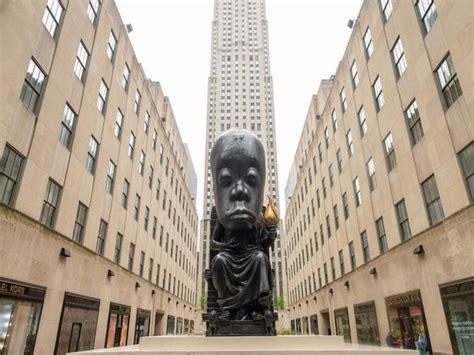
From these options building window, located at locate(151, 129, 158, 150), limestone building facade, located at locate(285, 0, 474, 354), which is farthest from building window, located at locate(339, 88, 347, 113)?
building window, located at locate(151, 129, 158, 150)

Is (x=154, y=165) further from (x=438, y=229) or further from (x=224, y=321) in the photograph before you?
(x=224, y=321)

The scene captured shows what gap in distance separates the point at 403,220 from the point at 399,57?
8.94 meters

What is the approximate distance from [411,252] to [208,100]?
91336mm

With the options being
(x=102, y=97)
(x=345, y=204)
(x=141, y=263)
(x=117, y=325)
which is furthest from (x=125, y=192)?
(x=345, y=204)

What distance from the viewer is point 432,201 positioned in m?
14.8

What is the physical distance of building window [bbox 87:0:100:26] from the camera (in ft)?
59.7

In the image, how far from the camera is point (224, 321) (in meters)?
5.72

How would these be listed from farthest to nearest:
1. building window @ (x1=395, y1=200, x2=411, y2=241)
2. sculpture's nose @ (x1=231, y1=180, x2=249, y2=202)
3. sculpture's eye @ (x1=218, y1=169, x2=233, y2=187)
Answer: building window @ (x1=395, y1=200, x2=411, y2=241) → sculpture's eye @ (x1=218, y1=169, x2=233, y2=187) → sculpture's nose @ (x1=231, y1=180, x2=249, y2=202)

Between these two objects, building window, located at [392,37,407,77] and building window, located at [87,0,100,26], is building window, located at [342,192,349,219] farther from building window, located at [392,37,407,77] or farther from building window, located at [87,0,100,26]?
building window, located at [87,0,100,26]

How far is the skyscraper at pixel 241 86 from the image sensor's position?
96875 mm

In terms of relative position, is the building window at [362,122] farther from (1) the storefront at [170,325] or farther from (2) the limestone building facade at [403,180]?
(1) the storefront at [170,325]

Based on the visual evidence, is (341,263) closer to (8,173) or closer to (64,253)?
(64,253)

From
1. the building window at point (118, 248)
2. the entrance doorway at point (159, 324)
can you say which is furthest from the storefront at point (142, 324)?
Result: the building window at point (118, 248)

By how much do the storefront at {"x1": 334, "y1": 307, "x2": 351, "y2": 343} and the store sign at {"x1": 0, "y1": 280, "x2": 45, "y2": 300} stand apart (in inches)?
861
